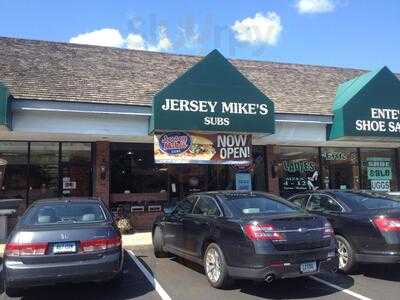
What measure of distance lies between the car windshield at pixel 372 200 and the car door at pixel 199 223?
265 cm

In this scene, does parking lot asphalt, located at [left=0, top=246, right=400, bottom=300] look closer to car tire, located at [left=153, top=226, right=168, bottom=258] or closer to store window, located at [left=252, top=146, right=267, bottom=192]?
car tire, located at [left=153, top=226, right=168, bottom=258]

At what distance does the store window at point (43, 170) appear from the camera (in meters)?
15.7

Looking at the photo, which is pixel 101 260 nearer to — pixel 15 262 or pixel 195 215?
pixel 15 262

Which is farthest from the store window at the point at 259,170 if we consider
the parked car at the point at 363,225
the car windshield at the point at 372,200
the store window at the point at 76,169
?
the car windshield at the point at 372,200

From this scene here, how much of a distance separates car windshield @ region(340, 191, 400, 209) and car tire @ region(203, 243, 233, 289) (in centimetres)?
290

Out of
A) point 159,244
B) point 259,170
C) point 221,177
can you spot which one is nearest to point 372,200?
point 159,244

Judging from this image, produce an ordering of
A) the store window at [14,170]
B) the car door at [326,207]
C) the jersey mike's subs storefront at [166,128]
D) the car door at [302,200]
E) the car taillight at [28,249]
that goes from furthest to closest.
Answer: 1. the store window at [14,170]
2. the jersey mike's subs storefront at [166,128]
3. the car door at [302,200]
4. the car door at [326,207]
5. the car taillight at [28,249]

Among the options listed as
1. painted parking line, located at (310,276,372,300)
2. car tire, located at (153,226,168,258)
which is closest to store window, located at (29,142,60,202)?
car tire, located at (153,226,168,258)

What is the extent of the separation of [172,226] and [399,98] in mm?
10570

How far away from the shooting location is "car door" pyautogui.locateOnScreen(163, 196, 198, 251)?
30.9 feet

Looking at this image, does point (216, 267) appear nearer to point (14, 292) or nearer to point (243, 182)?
point (14, 292)

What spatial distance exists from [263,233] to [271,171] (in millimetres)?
10800

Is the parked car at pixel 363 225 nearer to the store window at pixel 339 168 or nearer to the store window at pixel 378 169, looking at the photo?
the store window at pixel 339 168

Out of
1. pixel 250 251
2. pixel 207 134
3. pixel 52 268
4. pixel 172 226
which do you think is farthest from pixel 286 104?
pixel 52 268
